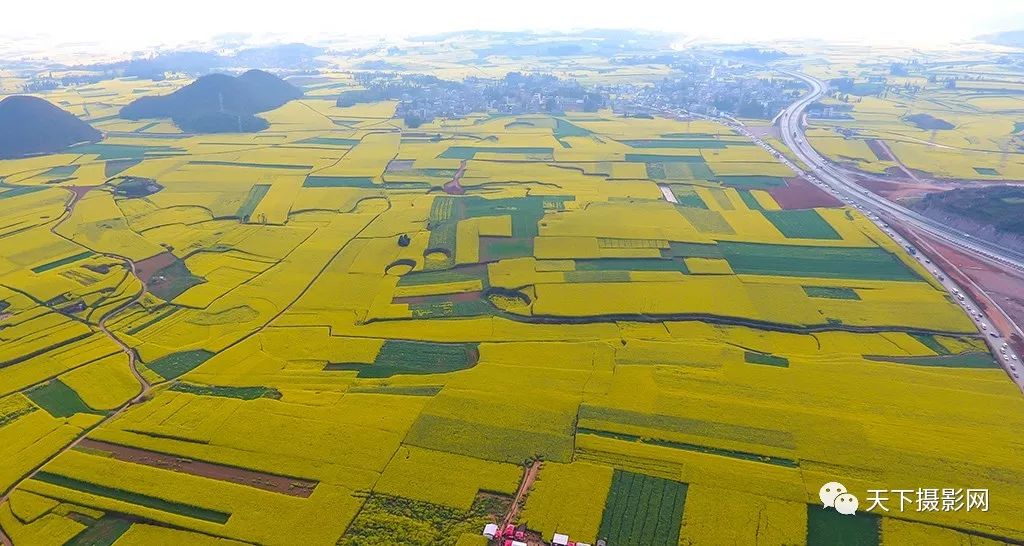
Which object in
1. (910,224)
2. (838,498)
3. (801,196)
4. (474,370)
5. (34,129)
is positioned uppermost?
(34,129)

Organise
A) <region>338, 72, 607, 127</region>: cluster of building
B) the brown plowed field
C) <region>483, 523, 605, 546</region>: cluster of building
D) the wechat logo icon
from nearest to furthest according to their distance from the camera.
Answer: <region>483, 523, 605, 546</region>: cluster of building < the wechat logo icon < the brown plowed field < <region>338, 72, 607, 127</region>: cluster of building

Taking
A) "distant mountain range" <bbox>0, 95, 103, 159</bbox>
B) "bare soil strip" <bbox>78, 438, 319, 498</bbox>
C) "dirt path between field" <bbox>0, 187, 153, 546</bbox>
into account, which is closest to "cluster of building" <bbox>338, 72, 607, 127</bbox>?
"distant mountain range" <bbox>0, 95, 103, 159</bbox>

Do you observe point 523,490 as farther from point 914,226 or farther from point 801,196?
point 801,196

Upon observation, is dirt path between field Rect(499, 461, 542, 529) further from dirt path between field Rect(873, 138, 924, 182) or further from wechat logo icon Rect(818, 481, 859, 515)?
dirt path between field Rect(873, 138, 924, 182)

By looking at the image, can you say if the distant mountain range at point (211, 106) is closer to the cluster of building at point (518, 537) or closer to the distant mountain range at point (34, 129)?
the distant mountain range at point (34, 129)

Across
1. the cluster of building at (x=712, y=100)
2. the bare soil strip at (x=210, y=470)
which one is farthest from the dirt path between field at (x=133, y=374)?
the cluster of building at (x=712, y=100)

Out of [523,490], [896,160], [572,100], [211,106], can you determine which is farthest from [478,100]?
[523,490]

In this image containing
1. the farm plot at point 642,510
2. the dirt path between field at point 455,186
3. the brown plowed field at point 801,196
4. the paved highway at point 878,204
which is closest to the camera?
the farm plot at point 642,510
